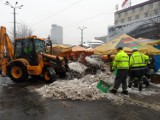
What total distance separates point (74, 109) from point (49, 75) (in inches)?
178

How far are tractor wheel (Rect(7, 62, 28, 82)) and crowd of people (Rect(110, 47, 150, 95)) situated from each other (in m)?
4.87

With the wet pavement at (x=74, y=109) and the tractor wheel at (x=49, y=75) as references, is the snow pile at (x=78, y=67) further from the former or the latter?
the wet pavement at (x=74, y=109)

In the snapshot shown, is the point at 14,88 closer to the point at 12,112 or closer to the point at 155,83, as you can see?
the point at 12,112

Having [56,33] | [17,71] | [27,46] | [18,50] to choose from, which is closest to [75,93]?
[27,46]

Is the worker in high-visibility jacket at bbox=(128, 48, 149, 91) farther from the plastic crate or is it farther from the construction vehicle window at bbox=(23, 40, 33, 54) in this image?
the construction vehicle window at bbox=(23, 40, 33, 54)

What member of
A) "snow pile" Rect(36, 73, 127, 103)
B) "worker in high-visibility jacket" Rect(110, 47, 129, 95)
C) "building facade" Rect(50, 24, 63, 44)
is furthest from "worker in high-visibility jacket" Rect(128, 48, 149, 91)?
"building facade" Rect(50, 24, 63, 44)

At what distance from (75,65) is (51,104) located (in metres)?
6.33

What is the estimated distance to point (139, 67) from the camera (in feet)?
30.6

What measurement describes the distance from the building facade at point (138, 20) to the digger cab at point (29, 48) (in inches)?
677

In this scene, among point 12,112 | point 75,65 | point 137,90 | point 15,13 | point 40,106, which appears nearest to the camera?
point 12,112

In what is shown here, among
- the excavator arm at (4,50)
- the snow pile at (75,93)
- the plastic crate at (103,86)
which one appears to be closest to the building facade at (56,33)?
the excavator arm at (4,50)

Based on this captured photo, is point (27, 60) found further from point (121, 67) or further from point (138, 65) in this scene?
point (138, 65)

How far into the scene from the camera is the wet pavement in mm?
6035

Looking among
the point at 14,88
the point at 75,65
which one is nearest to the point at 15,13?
the point at 75,65
